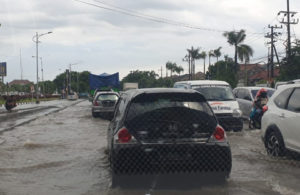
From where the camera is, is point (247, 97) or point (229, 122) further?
point (247, 97)

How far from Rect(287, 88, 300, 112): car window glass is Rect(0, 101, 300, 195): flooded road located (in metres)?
1.04

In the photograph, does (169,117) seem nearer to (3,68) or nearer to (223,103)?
(223,103)

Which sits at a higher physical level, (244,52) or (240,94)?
(244,52)

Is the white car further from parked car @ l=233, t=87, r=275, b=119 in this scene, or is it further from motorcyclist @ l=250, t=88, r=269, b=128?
parked car @ l=233, t=87, r=275, b=119

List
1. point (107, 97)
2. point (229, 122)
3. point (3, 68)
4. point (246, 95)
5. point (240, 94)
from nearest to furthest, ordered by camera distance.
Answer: point (229, 122) < point (246, 95) < point (240, 94) < point (107, 97) < point (3, 68)

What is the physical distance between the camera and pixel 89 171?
7430mm

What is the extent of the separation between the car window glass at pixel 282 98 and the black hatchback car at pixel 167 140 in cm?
278

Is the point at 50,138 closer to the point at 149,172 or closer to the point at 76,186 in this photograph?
the point at 76,186

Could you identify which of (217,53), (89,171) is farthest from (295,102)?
(217,53)

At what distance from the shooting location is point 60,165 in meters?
8.10

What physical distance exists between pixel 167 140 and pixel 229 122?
8.08 meters

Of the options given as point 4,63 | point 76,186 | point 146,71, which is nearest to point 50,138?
point 76,186

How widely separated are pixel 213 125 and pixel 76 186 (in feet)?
7.31

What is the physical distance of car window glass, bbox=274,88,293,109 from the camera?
804 cm
